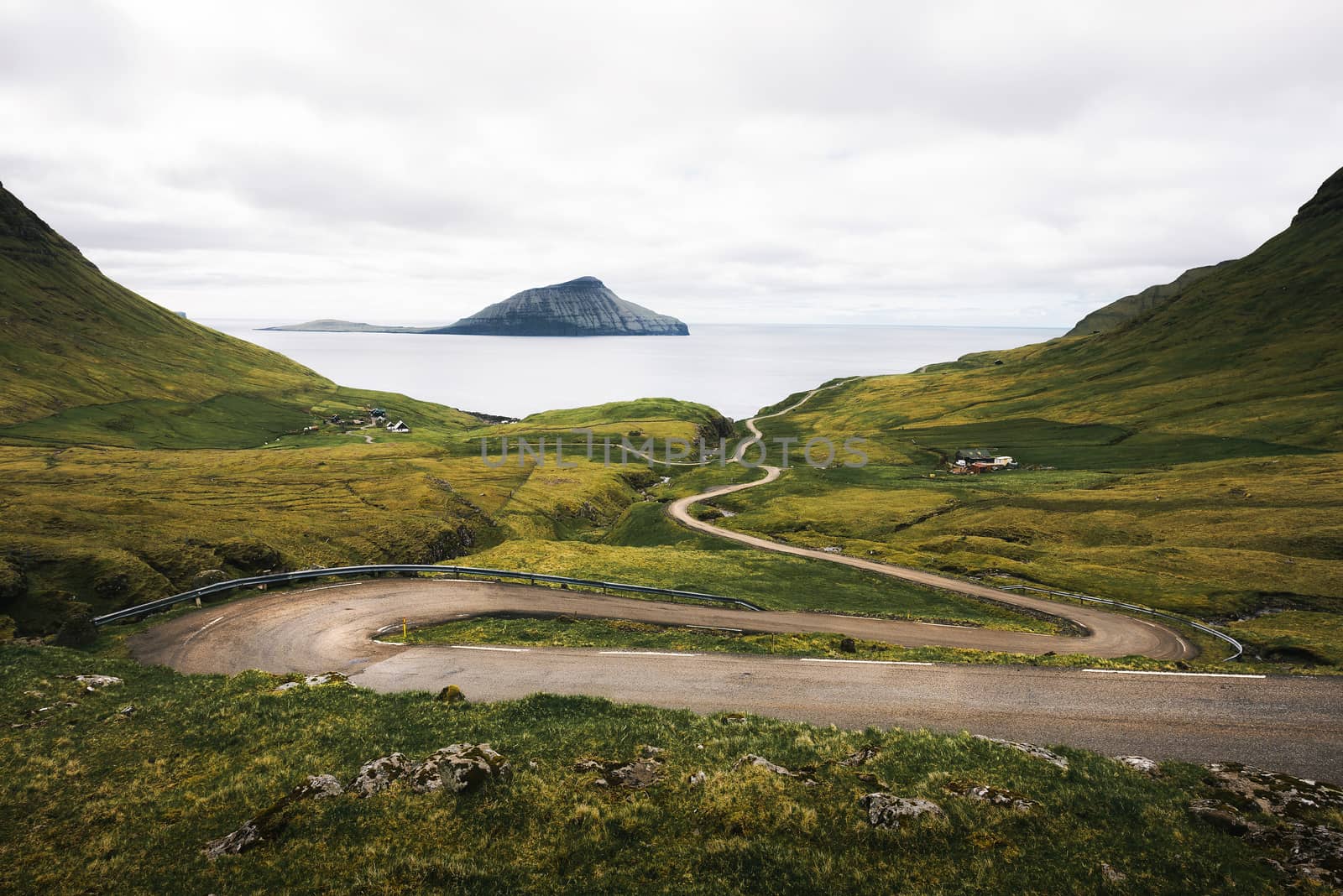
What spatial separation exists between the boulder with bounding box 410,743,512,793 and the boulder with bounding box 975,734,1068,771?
14914mm

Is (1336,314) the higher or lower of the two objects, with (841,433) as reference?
higher

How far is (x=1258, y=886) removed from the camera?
436 inches

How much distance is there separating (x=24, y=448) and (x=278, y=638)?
136333 millimetres

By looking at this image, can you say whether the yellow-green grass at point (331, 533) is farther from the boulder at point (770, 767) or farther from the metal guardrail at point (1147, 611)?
the boulder at point (770, 767)

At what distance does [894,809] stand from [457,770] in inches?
432

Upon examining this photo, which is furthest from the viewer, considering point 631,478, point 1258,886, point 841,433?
point 841,433

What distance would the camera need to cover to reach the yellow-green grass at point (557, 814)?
1174 centimetres

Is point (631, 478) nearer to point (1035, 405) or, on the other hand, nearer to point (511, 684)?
point (511, 684)


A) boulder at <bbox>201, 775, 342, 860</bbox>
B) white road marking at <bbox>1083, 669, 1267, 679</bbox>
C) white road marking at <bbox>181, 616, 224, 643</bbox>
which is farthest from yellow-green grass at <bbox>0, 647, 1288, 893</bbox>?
white road marking at <bbox>1083, 669, 1267, 679</bbox>

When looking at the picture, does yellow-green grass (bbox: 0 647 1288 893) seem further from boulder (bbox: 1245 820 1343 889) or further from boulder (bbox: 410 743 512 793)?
boulder (bbox: 1245 820 1343 889)

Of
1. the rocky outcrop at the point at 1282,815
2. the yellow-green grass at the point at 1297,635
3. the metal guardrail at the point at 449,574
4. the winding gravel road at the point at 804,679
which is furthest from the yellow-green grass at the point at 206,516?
the yellow-green grass at the point at 1297,635

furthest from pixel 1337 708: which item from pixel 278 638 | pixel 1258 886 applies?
pixel 278 638

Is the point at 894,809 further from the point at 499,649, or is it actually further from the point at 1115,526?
the point at 1115,526

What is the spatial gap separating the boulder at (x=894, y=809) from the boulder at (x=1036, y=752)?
206 inches
